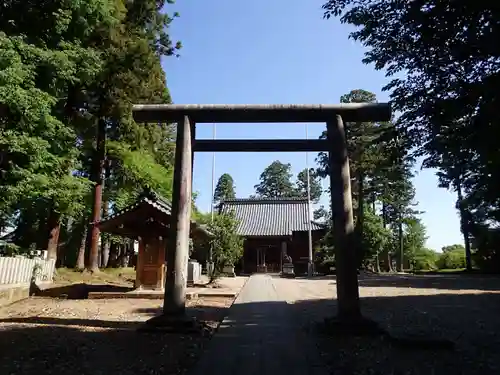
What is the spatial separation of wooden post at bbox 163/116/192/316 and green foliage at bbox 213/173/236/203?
55779 millimetres

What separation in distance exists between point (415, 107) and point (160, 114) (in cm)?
528

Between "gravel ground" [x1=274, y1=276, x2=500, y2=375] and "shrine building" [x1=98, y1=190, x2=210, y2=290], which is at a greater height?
"shrine building" [x1=98, y1=190, x2=210, y2=290]

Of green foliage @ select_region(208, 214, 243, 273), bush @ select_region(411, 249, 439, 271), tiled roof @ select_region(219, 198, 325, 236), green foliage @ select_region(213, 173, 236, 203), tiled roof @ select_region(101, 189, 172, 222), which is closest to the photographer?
tiled roof @ select_region(101, 189, 172, 222)

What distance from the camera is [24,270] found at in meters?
12.8

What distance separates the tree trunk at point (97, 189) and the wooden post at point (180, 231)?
12494 millimetres

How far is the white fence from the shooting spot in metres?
11.4

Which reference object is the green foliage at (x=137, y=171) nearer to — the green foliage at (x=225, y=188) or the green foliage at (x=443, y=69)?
the green foliage at (x=443, y=69)

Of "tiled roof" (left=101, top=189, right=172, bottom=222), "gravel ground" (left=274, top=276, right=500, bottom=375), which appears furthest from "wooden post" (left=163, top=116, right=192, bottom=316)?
"tiled roof" (left=101, top=189, right=172, bottom=222)

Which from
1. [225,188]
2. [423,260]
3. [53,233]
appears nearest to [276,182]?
[225,188]

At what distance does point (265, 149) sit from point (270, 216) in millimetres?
30716

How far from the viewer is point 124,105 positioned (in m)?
17.4

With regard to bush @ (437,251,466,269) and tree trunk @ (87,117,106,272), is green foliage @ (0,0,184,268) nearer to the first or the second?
tree trunk @ (87,117,106,272)

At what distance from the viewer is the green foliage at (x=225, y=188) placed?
63906mm

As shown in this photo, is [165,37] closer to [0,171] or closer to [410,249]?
[0,171]
